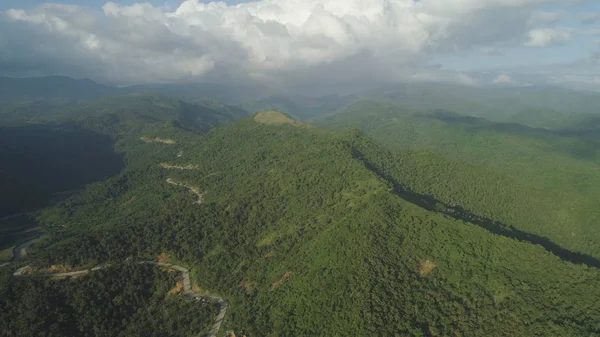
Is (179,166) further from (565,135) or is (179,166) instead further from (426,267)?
(565,135)

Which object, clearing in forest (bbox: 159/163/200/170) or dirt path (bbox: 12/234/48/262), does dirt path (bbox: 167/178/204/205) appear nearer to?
clearing in forest (bbox: 159/163/200/170)

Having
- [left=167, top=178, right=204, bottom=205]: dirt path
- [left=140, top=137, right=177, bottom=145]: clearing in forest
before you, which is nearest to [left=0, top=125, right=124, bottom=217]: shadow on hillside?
[left=140, top=137, right=177, bottom=145]: clearing in forest

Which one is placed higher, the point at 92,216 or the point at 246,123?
the point at 246,123

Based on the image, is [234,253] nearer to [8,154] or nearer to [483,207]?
[483,207]

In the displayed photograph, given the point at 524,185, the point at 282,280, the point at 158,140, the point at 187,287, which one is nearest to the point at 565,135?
the point at 524,185

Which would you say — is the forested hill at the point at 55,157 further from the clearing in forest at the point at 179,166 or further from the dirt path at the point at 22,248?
the clearing in forest at the point at 179,166

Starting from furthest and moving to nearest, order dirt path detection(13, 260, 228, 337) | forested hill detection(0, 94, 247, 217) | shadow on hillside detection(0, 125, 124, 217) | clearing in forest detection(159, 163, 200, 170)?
clearing in forest detection(159, 163, 200, 170), forested hill detection(0, 94, 247, 217), shadow on hillside detection(0, 125, 124, 217), dirt path detection(13, 260, 228, 337)

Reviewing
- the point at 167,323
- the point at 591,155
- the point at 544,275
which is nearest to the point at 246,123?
the point at 167,323
